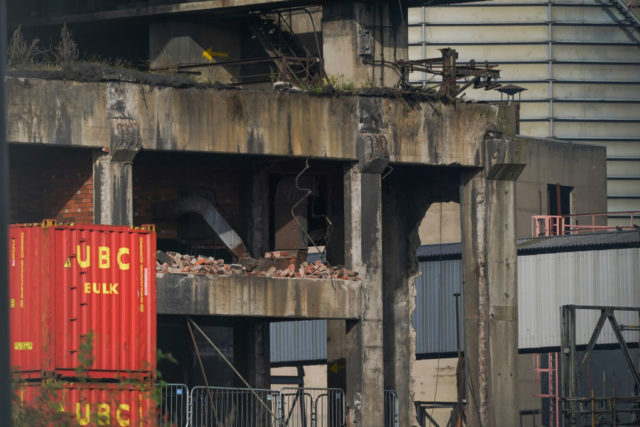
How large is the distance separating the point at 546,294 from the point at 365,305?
42.1 feet

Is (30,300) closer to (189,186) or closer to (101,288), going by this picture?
(101,288)

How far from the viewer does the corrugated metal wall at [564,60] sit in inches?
2616

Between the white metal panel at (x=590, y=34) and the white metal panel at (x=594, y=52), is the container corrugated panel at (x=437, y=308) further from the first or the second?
the white metal panel at (x=590, y=34)

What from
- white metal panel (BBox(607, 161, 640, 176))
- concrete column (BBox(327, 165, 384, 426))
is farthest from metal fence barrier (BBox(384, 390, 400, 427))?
white metal panel (BBox(607, 161, 640, 176))

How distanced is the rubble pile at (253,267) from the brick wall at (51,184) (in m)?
2.44

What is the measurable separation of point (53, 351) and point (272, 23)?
19833 mm

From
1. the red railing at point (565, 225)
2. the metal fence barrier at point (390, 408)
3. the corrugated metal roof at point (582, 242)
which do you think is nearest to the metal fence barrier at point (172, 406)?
the metal fence barrier at point (390, 408)

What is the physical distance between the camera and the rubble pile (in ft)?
112

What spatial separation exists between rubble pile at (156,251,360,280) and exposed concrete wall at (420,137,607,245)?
19.3 metres

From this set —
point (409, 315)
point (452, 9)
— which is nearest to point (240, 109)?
point (409, 315)

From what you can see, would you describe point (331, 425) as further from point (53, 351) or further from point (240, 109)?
point (53, 351)

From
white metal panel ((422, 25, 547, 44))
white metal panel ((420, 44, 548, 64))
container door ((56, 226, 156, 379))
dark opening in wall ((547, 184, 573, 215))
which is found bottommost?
container door ((56, 226, 156, 379))

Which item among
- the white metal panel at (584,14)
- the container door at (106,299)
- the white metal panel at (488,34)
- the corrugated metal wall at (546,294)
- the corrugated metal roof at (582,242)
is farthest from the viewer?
the white metal panel at (584,14)

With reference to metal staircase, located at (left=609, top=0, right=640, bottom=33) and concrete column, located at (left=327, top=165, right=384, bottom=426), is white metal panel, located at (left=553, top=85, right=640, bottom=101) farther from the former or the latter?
concrete column, located at (left=327, top=165, right=384, bottom=426)
